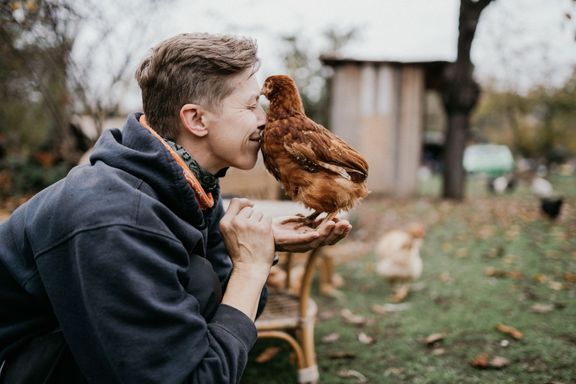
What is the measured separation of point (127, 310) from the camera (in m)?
1.10

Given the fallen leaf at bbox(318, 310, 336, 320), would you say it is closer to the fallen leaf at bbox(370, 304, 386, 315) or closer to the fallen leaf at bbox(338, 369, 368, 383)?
the fallen leaf at bbox(370, 304, 386, 315)

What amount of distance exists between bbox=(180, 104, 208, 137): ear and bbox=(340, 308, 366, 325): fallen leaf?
9.65ft

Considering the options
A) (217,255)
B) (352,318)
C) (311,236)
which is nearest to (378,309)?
(352,318)

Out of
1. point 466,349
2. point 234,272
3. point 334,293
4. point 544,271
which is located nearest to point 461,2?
point 544,271

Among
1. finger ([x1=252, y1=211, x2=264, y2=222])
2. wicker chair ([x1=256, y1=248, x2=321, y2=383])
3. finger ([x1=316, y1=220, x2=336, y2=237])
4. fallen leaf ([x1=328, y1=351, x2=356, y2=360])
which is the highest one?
finger ([x1=252, y1=211, x2=264, y2=222])

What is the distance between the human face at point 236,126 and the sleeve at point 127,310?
44cm

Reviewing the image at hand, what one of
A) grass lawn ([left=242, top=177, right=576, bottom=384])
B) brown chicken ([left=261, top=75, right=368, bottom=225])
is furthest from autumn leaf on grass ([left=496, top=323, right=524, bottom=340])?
brown chicken ([left=261, top=75, right=368, bottom=225])

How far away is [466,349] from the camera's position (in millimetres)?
3162

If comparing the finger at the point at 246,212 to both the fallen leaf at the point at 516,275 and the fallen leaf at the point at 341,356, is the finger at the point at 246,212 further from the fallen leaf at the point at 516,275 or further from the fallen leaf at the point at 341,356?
the fallen leaf at the point at 516,275

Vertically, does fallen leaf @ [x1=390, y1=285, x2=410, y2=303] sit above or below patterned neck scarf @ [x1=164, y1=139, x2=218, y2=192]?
below

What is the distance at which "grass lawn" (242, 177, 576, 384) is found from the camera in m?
2.91

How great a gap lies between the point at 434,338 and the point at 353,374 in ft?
2.54

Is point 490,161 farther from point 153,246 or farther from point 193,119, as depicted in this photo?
point 153,246

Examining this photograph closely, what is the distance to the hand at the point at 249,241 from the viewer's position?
1.48m
